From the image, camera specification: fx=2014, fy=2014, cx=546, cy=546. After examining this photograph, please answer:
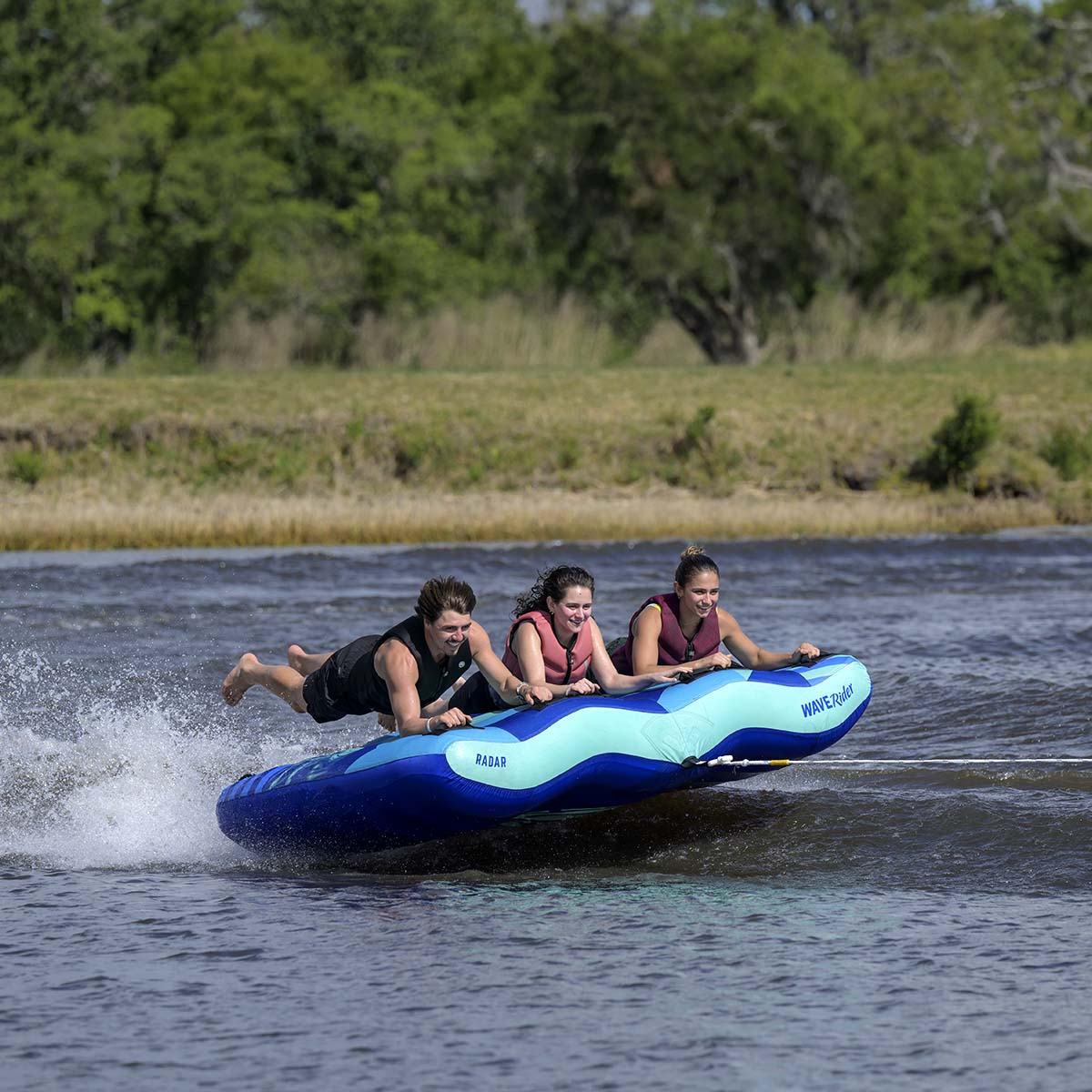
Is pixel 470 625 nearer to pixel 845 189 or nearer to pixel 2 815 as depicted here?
pixel 2 815

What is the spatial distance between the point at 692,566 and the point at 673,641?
0.50 meters

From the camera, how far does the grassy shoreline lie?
78.0 feet

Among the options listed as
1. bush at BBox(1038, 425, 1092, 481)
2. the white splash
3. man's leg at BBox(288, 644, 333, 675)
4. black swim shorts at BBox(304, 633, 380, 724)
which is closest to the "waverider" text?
black swim shorts at BBox(304, 633, 380, 724)

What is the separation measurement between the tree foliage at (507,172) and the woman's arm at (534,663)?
88.2 ft

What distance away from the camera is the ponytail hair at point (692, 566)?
941cm

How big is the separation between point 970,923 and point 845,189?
32225 mm

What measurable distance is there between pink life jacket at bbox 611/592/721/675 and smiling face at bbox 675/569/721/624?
5.8 inches

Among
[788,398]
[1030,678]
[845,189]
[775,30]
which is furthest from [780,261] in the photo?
[1030,678]

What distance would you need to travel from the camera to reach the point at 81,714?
13.2 metres

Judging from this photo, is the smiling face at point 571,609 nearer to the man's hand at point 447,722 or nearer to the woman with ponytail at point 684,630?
the woman with ponytail at point 684,630

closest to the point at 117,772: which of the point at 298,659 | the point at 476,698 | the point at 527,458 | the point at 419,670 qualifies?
the point at 298,659

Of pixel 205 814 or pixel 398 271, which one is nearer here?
pixel 205 814

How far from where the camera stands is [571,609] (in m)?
8.98

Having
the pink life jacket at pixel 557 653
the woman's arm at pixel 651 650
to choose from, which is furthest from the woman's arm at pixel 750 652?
the pink life jacket at pixel 557 653
